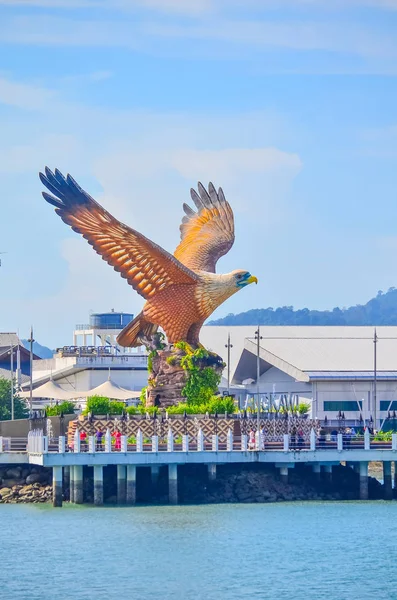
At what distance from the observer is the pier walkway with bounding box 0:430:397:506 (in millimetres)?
67875

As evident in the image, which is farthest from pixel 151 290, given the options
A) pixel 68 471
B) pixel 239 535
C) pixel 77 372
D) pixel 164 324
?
pixel 77 372

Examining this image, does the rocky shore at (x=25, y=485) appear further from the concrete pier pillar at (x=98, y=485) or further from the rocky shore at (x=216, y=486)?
the concrete pier pillar at (x=98, y=485)

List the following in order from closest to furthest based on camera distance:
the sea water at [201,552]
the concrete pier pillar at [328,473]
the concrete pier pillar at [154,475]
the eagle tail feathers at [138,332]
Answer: the sea water at [201,552], the concrete pier pillar at [154,475], the concrete pier pillar at [328,473], the eagle tail feathers at [138,332]

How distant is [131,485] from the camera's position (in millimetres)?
68250

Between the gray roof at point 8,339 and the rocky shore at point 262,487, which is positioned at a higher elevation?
the gray roof at point 8,339

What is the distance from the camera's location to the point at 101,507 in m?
67.5

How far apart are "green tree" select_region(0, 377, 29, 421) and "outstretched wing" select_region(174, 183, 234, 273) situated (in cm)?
2334

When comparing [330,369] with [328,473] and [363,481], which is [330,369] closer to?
[328,473]

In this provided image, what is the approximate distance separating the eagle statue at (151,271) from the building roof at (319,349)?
26489 mm

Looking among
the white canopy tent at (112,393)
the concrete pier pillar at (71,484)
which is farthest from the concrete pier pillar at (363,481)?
the white canopy tent at (112,393)

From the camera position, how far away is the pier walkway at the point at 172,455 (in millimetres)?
67875

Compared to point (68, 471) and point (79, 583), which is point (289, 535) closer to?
point (79, 583)

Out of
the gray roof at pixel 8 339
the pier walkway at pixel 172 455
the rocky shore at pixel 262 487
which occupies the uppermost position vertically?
the gray roof at pixel 8 339

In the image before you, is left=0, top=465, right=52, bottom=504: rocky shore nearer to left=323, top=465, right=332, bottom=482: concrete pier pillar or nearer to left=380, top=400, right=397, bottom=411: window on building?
left=323, top=465, right=332, bottom=482: concrete pier pillar
